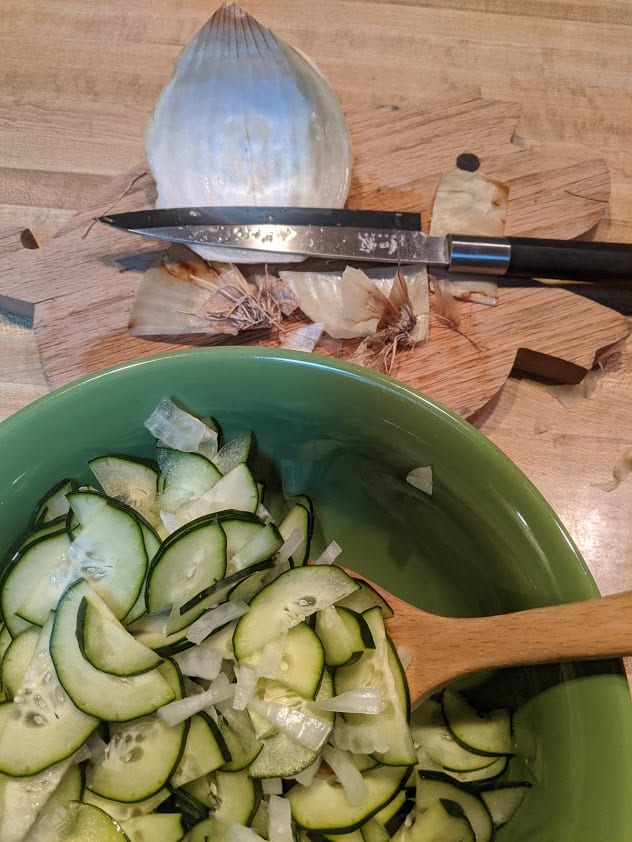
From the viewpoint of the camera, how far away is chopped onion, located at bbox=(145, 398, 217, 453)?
921mm

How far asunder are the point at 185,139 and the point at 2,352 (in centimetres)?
58

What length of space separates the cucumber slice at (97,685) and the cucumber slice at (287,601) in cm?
11

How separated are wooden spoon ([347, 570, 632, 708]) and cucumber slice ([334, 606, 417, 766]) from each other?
0.15ft

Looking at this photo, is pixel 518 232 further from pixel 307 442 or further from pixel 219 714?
pixel 219 714

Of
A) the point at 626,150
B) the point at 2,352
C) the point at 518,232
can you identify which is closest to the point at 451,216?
the point at 518,232

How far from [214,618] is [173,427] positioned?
28 cm

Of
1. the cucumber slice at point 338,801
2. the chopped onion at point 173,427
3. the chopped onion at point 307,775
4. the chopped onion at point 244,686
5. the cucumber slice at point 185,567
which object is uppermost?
the chopped onion at point 173,427

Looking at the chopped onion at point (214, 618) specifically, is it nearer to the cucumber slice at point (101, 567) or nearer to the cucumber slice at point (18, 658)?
the cucumber slice at point (101, 567)

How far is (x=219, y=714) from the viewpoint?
805mm

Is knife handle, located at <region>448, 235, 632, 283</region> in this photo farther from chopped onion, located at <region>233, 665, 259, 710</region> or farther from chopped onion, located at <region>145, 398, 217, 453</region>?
chopped onion, located at <region>233, 665, 259, 710</region>

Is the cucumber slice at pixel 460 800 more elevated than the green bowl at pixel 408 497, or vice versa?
the green bowl at pixel 408 497

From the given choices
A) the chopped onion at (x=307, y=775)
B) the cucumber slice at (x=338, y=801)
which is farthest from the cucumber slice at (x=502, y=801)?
the chopped onion at (x=307, y=775)

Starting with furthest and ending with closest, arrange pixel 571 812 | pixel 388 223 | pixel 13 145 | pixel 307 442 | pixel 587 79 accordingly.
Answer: pixel 587 79 < pixel 13 145 < pixel 388 223 < pixel 307 442 < pixel 571 812

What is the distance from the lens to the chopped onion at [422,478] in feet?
2.96
